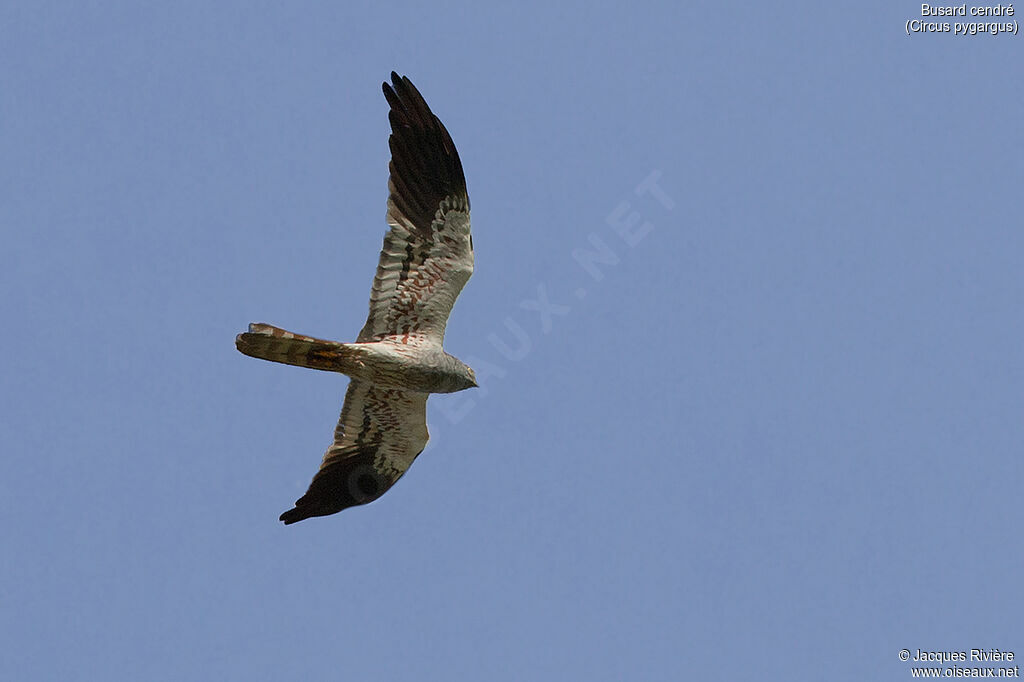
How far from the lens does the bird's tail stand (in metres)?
12.5

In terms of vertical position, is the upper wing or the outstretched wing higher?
the upper wing

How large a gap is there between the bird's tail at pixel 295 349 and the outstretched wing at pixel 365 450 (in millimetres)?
822

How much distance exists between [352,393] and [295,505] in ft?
4.55

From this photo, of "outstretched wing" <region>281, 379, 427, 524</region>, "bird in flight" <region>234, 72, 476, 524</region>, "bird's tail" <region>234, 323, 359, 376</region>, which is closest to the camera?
"bird's tail" <region>234, 323, 359, 376</region>

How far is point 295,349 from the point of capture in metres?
12.7

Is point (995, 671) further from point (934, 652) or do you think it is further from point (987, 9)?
point (987, 9)

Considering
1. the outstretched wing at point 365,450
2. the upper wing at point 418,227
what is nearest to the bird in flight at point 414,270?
the upper wing at point 418,227

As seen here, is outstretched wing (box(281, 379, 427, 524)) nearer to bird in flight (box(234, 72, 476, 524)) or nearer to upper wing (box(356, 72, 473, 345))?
bird in flight (box(234, 72, 476, 524))

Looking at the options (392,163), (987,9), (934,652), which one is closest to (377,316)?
(392,163)

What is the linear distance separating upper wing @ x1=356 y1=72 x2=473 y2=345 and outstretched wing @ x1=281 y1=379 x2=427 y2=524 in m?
0.95

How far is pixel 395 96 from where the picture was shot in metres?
13.0

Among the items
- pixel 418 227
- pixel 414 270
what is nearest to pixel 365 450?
pixel 414 270

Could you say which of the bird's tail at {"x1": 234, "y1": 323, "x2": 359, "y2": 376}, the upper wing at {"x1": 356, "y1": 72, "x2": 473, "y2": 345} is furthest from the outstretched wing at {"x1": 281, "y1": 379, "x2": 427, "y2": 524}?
the upper wing at {"x1": 356, "y1": 72, "x2": 473, "y2": 345}

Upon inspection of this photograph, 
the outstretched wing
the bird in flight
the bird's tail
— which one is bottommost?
the outstretched wing
